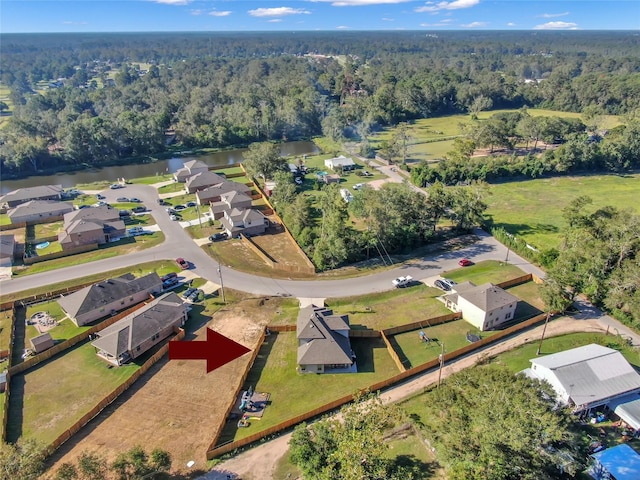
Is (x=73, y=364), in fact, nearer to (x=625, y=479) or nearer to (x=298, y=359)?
(x=298, y=359)

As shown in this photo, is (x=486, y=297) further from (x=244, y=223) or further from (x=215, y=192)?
(x=215, y=192)

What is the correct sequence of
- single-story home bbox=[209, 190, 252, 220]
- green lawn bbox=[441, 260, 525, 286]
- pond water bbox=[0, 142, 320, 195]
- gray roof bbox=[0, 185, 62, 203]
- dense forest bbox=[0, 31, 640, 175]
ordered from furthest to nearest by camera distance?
1. dense forest bbox=[0, 31, 640, 175]
2. pond water bbox=[0, 142, 320, 195]
3. gray roof bbox=[0, 185, 62, 203]
4. single-story home bbox=[209, 190, 252, 220]
5. green lawn bbox=[441, 260, 525, 286]

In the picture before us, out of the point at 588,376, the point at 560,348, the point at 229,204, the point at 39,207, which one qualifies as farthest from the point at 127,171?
the point at 588,376

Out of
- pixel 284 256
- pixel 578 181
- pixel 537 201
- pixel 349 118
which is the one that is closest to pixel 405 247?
pixel 284 256

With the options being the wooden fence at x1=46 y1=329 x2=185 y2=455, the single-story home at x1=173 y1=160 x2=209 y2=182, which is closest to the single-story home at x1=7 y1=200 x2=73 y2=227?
the single-story home at x1=173 y1=160 x2=209 y2=182

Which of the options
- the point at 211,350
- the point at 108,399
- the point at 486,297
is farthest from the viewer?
the point at 486,297

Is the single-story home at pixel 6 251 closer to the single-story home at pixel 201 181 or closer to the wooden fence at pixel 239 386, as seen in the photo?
the single-story home at pixel 201 181

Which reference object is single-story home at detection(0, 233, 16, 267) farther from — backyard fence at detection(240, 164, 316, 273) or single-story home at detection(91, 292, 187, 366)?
backyard fence at detection(240, 164, 316, 273)

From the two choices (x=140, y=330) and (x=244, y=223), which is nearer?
(x=140, y=330)
